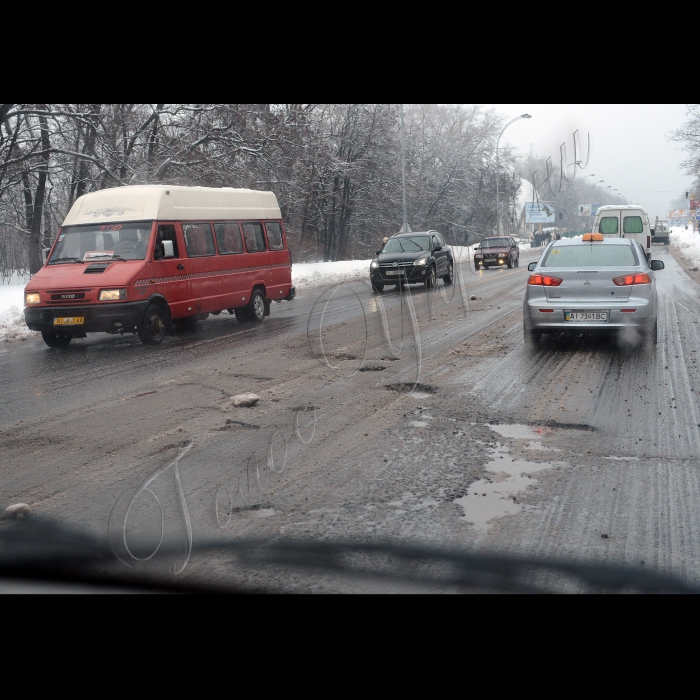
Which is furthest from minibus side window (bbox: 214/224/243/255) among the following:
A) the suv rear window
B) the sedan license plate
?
the suv rear window

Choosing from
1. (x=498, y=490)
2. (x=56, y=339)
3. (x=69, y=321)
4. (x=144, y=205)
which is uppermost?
(x=144, y=205)

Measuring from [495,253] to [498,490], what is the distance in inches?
Result: 1380

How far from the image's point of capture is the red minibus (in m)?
12.3

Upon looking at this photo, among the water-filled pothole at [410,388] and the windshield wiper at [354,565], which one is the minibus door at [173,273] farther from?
the windshield wiper at [354,565]

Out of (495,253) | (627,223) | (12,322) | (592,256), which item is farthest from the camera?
(495,253)

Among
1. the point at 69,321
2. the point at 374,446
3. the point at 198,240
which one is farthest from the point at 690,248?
the point at 374,446

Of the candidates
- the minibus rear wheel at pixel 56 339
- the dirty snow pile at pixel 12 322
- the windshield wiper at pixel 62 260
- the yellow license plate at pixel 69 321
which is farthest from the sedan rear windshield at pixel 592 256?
the dirty snow pile at pixel 12 322

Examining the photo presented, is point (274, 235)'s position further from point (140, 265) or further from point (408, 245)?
point (408, 245)

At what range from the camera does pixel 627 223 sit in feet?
99.8

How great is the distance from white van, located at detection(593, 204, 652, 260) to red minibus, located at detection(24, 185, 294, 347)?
20.0 metres

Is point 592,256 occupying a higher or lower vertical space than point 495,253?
higher
